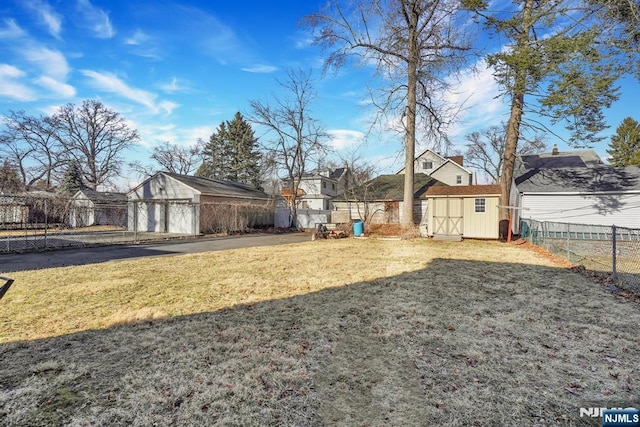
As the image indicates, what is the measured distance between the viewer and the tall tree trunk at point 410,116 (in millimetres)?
15781

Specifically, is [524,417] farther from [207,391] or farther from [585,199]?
[585,199]

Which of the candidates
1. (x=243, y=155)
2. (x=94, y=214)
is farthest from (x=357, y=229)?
(x=243, y=155)

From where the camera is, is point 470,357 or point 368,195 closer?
point 470,357

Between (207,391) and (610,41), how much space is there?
44.0 feet

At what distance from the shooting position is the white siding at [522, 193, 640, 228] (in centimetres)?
1508

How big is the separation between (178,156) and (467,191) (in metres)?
36.4

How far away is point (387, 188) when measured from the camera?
24.9 metres

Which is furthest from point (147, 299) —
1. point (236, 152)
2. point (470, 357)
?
point (236, 152)

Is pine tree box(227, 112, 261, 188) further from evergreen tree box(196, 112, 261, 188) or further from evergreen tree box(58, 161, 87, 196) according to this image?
evergreen tree box(58, 161, 87, 196)

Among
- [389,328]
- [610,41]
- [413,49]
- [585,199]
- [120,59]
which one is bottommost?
[389,328]

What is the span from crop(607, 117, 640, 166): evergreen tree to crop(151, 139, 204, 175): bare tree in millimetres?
A: 52278

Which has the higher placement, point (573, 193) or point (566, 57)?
point (566, 57)

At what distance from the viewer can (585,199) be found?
1573 cm

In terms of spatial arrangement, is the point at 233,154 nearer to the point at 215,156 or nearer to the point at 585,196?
the point at 215,156
